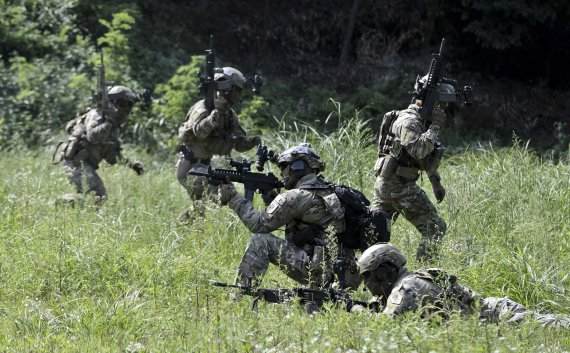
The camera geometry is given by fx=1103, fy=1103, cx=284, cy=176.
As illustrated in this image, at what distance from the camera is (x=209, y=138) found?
1066 centimetres

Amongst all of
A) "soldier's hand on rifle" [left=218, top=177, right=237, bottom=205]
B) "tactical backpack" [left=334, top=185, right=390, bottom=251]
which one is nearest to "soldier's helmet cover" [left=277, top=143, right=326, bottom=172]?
"tactical backpack" [left=334, top=185, right=390, bottom=251]

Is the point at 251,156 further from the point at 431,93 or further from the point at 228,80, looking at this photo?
the point at 431,93

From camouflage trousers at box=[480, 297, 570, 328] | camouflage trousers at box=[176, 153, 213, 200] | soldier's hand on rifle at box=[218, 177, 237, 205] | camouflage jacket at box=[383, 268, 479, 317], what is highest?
camouflage jacket at box=[383, 268, 479, 317]

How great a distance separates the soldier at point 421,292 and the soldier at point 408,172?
1.82 metres

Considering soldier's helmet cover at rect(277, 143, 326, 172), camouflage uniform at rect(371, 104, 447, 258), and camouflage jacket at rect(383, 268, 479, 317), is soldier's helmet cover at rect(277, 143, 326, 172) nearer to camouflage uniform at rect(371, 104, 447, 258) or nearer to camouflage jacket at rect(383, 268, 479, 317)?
camouflage uniform at rect(371, 104, 447, 258)

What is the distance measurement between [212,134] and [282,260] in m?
2.97

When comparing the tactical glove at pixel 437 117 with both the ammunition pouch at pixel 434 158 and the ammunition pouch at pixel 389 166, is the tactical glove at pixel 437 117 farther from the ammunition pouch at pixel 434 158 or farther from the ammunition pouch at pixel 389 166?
the ammunition pouch at pixel 389 166

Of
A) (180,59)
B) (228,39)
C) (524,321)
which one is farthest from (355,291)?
(228,39)

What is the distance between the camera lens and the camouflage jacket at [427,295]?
263 inches

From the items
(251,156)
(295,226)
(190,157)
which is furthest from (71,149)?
(295,226)

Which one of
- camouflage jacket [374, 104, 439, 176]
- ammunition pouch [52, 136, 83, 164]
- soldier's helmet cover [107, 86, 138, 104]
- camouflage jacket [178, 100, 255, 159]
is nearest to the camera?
camouflage jacket [374, 104, 439, 176]

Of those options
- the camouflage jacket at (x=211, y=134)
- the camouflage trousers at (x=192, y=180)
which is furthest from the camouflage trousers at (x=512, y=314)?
the camouflage jacket at (x=211, y=134)

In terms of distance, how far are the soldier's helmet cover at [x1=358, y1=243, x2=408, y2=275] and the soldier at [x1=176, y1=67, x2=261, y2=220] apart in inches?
139

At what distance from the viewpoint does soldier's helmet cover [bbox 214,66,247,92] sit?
1041 cm
